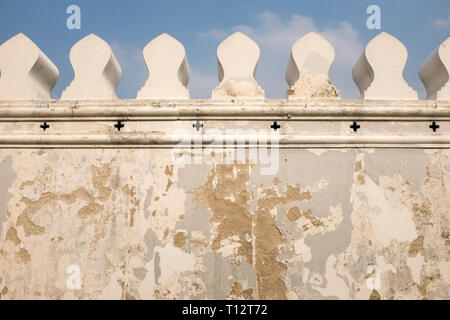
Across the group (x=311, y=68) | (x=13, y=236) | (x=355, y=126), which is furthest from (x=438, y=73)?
(x=13, y=236)

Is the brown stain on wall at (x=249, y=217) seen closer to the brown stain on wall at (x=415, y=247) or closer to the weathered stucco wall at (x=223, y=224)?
the weathered stucco wall at (x=223, y=224)

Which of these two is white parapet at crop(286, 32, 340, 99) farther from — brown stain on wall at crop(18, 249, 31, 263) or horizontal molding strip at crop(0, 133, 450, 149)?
brown stain on wall at crop(18, 249, 31, 263)

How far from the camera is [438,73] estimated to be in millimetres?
2449

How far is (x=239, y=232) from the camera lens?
2100 millimetres

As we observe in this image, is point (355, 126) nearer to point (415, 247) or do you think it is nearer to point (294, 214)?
point (294, 214)

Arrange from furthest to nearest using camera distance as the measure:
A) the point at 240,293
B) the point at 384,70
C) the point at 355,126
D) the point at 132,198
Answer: the point at 384,70
the point at 355,126
the point at 132,198
the point at 240,293

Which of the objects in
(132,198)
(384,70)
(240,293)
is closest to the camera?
(240,293)

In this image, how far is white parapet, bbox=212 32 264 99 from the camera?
2.38 meters

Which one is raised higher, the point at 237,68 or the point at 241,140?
the point at 237,68

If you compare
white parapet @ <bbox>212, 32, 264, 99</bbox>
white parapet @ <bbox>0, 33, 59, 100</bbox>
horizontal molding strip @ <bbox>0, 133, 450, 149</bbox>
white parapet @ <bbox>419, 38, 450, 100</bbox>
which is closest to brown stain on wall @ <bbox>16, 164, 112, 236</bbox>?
horizontal molding strip @ <bbox>0, 133, 450, 149</bbox>

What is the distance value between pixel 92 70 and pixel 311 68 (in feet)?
4.99

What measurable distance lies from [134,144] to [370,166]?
1500 millimetres

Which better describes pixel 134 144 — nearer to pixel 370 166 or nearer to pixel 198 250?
pixel 198 250

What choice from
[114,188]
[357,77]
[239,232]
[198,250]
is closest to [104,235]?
[114,188]
